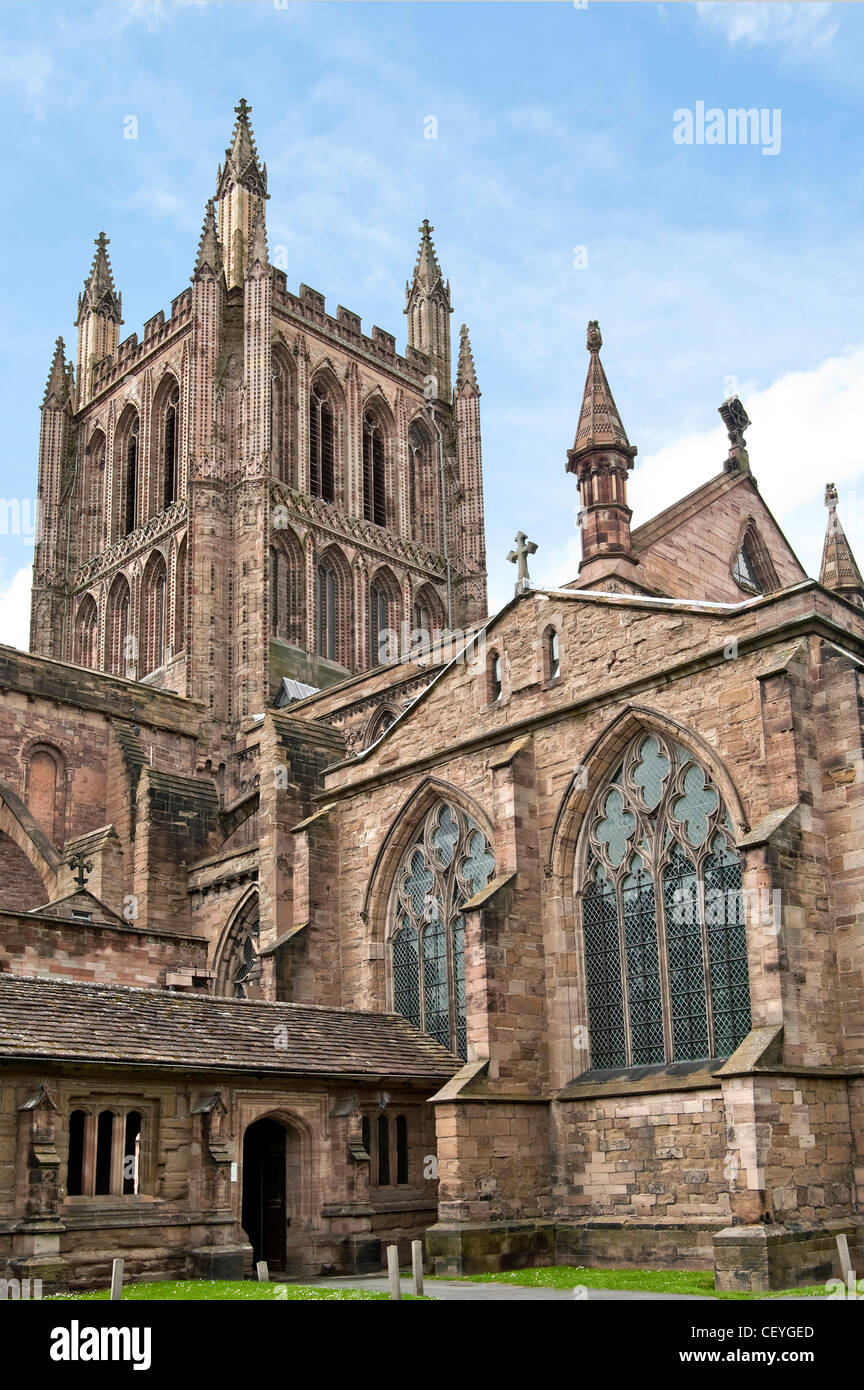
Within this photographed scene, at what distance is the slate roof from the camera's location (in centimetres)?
1784

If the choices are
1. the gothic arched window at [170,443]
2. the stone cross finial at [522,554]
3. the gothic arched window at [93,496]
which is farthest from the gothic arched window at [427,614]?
the stone cross finial at [522,554]

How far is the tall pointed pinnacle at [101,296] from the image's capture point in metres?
63.7

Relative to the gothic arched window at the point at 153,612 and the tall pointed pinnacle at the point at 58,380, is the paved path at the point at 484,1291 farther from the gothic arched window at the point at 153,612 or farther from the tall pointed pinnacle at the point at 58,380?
the tall pointed pinnacle at the point at 58,380

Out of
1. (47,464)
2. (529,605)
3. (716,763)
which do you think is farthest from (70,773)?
(47,464)

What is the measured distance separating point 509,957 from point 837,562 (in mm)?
15741

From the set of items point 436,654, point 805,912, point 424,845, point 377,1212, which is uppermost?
point 436,654

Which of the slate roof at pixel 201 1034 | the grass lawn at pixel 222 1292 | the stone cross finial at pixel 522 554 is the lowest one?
the grass lawn at pixel 222 1292

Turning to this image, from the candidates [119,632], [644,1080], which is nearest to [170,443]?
[119,632]

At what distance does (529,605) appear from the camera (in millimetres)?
23328

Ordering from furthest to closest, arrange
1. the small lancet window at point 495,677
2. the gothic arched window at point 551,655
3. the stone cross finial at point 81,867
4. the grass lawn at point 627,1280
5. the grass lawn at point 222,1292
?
the stone cross finial at point 81,867 < the small lancet window at point 495,677 < the gothic arched window at point 551,655 < the grass lawn at point 627,1280 < the grass lawn at point 222,1292

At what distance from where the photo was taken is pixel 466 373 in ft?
204

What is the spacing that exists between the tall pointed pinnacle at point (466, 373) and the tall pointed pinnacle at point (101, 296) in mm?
15756

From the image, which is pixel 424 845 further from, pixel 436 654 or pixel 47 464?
pixel 47 464
